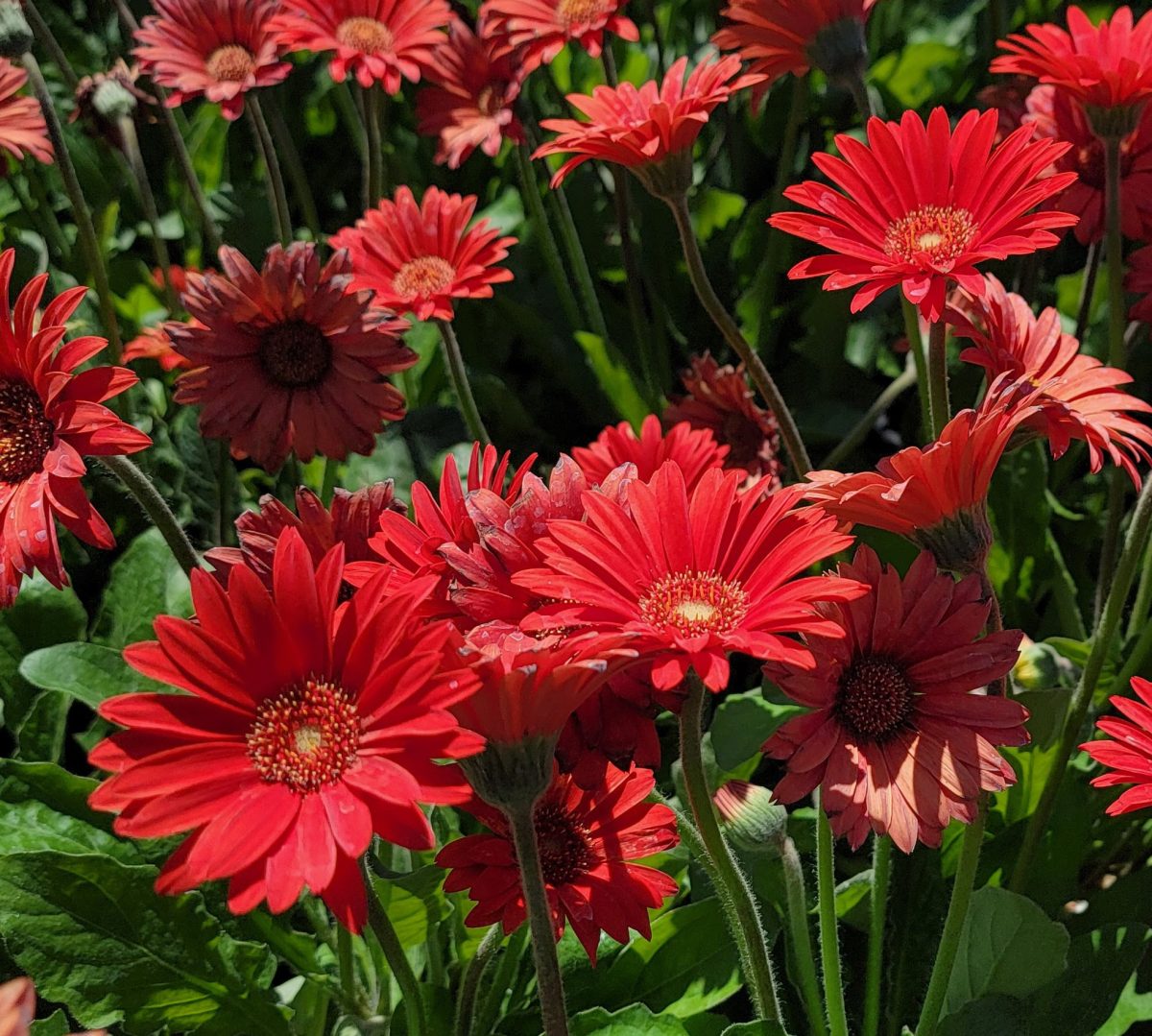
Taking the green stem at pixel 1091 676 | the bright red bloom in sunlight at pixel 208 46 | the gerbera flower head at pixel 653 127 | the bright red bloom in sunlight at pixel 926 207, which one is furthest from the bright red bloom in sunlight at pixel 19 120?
the green stem at pixel 1091 676

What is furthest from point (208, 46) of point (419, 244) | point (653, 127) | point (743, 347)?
point (743, 347)

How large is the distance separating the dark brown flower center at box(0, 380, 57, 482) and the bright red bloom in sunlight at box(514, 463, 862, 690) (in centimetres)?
48

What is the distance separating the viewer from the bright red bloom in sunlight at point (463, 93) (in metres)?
1.94

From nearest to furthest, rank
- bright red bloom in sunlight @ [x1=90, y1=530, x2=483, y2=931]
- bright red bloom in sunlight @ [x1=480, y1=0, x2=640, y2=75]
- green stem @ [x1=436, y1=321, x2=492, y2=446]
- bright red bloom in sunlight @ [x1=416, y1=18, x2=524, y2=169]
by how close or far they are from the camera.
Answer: bright red bloom in sunlight @ [x1=90, y1=530, x2=483, y2=931] < green stem @ [x1=436, y1=321, x2=492, y2=446] < bright red bloom in sunlight @ [x1=480, y1=0, x2=640, y2=75] < bright red bloom in sunlight @ [x1=416, y1=18, x2=524, y2=169]

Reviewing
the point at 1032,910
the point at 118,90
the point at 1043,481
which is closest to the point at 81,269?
the point at 118,90

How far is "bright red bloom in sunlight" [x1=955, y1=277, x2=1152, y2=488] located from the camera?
3.09 ft

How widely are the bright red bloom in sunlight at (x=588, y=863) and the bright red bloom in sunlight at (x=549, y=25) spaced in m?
1.04

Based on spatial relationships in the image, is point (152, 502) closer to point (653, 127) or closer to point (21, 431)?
point (21, 431)

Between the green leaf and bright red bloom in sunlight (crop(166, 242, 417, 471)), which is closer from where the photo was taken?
the green leaf

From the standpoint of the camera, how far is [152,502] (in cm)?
103

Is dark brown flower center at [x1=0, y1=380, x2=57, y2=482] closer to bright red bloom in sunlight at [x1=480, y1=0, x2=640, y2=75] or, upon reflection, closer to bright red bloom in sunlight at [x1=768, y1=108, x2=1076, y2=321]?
bright red bloom in sunlight at [x1=768, y1=108, x2=1076, y2=321]

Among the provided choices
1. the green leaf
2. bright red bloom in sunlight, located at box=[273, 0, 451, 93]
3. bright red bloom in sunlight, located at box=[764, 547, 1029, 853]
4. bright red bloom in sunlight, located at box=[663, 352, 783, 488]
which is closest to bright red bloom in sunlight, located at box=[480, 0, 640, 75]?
bright red bloom in sunlight, located at box=[273, 0, 451, 93]

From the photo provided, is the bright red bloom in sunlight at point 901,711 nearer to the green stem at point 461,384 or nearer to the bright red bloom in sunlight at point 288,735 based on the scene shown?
the bright red bloom in sunlight at point 288,735

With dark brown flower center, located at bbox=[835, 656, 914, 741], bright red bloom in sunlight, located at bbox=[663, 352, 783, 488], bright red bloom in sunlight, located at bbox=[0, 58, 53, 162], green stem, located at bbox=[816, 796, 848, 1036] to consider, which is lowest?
green stem, located at bbox=[816, 796, 848, 1036]
